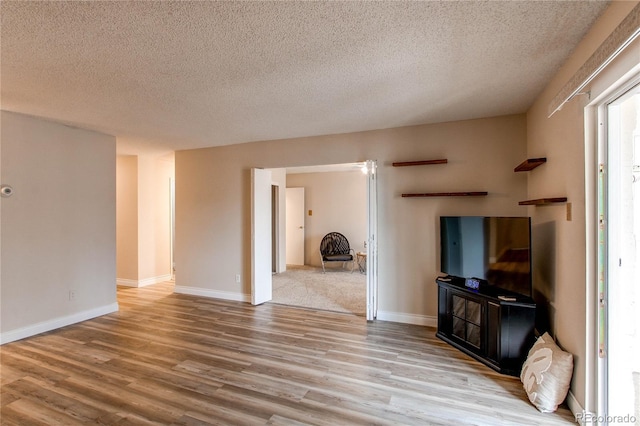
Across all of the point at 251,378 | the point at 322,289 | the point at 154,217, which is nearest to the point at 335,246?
the point at 322,289

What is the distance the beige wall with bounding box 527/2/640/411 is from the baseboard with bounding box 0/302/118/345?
16.9 ft

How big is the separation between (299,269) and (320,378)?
16.3ft

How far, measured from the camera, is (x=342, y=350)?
296 cm

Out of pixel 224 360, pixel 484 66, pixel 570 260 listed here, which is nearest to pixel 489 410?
pixel 570 260

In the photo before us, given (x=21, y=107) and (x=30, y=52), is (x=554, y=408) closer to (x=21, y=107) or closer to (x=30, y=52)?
(x=30, y=52)

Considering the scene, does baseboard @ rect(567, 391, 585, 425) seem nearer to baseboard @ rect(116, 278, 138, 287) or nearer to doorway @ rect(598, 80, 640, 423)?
doorway @ rect(598, 80, 640, 423)

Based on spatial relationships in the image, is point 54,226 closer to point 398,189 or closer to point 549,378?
point 398,189

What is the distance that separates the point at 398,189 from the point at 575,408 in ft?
8.25

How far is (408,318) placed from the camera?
3.70 metres

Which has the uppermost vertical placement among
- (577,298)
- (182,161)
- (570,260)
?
(182,161)

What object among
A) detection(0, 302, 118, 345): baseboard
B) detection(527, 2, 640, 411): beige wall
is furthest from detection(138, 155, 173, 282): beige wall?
detection(527, 2, 640, 411): beige wall

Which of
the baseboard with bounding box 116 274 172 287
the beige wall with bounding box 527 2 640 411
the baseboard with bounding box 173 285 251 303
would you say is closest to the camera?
the beige wall with bounding box 527 2 640 411

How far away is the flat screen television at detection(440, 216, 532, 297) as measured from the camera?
2541mm

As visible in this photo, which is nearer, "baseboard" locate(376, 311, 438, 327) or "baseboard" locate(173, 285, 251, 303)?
"baseboard" locate(376, 311, 438, 327)
